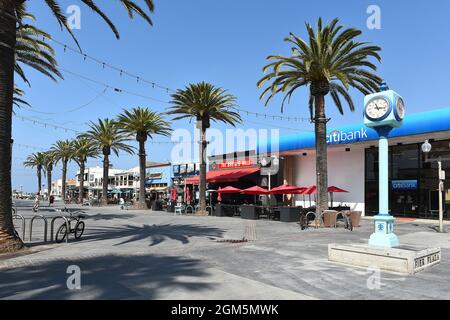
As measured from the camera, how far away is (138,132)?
41250 millimetres

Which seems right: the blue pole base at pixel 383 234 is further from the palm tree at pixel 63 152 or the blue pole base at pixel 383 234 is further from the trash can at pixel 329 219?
the palm tree at pixel 63 152

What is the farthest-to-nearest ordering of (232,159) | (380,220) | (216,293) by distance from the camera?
(232,159) → (380,220) → (216,293)

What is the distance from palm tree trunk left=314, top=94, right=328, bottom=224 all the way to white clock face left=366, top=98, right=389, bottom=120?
10304 mm

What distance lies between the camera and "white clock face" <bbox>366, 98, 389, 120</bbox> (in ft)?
33.4

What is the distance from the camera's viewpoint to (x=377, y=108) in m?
10.4

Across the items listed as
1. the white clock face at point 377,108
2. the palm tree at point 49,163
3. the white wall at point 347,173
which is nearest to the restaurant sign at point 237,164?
the white wall at point 347,173

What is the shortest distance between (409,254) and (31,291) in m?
7.58

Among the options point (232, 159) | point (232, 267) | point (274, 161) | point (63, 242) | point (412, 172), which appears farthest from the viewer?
point (232, 159)

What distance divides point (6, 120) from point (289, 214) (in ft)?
54.4

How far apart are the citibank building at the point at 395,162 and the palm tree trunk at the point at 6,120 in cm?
2064

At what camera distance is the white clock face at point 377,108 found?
1019 centimetres

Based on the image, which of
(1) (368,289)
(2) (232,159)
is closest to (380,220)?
(1) (368,289)
